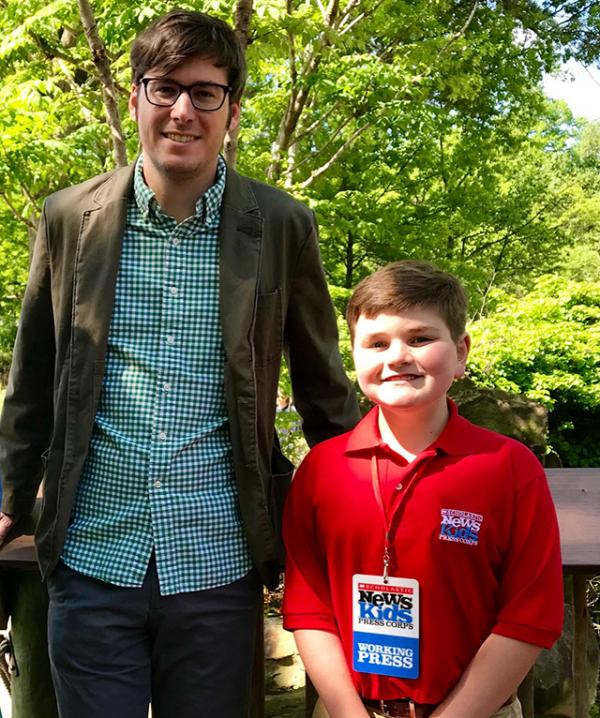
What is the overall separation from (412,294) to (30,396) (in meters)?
0.94

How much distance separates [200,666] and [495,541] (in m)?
0.70

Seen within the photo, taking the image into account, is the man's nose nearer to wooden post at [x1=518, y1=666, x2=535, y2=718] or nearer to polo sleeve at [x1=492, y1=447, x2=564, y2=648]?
polo sleeve at [x1=492, y1=447, x2=564, y2=648]

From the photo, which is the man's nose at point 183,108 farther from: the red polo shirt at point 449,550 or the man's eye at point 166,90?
the red polo shirt at point 449,550

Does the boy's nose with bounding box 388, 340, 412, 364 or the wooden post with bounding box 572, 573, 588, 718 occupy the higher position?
the boy's nose with bounding box 388, 340, 412, 364

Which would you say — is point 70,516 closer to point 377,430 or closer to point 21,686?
point 377,430

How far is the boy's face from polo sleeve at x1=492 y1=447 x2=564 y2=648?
0.26 meters

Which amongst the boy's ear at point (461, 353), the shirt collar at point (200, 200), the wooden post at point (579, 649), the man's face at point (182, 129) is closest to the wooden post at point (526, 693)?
the wooden post at point (579, 649)

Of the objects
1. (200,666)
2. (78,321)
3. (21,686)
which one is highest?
(78,321)

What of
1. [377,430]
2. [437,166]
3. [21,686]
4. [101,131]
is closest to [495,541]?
[377,430]

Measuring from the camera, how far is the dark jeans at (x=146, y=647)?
5.90 ft

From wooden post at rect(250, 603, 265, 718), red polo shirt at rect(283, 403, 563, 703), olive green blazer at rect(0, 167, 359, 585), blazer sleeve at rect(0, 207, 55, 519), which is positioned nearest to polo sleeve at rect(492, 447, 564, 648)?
red polo shirt at rect(283, 403, 563, 703)

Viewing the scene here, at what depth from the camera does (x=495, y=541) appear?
1.63 metres

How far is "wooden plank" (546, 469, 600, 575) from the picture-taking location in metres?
2.01

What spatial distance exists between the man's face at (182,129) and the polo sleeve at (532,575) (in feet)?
3.19
